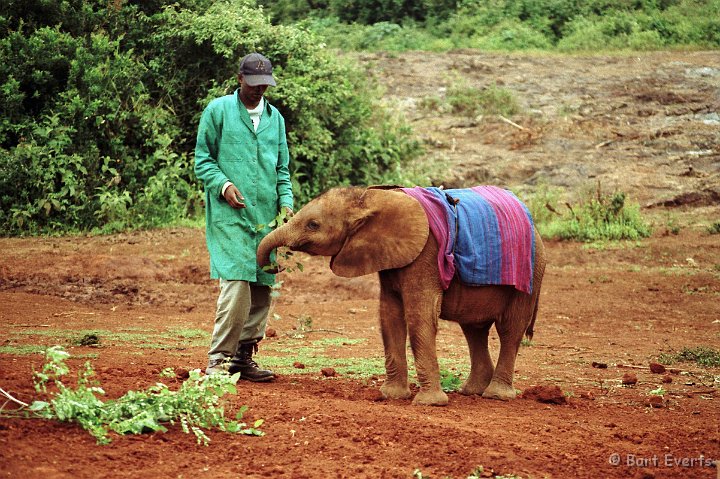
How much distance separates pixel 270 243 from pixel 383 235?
0.81 metres

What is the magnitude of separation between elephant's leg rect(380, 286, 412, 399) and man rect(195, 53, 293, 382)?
2.97ft

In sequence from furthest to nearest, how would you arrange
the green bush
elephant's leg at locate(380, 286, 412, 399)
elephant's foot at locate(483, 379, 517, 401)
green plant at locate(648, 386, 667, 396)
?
the green bush
green plant at locate(648, 386, 667, 396)
elephant's foot at locate(483, 379, 517, 401)
elephant's leg at locate(380, 286, 412, 399)

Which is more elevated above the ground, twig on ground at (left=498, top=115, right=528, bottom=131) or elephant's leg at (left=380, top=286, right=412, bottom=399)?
twig on ground at (left=498, top=115, right=528, bottom=131)

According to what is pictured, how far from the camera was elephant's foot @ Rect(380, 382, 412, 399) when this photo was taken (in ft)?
24.6

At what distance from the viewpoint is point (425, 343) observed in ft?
24.0

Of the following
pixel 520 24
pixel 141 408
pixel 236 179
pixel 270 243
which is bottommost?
pixel 141 408

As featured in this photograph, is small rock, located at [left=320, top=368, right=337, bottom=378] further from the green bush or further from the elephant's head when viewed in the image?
the green bush

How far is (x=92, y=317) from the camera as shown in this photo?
11.1 metres

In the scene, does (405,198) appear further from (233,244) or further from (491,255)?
(233,244)

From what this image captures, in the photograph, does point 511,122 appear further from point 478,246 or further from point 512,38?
point 478,246

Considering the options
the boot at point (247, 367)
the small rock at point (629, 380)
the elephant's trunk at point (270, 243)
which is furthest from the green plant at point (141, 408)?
the small rock at point (629, 380)

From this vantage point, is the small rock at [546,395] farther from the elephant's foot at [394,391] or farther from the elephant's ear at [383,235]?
the elephant's ear at [383,235]

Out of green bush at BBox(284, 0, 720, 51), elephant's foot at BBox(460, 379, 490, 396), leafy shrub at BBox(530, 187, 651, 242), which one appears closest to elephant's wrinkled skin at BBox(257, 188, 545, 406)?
elephant's foot at BBox(460, 379, 490, 396)

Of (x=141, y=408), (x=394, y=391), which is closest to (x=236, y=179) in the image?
(x=394, y=391)
